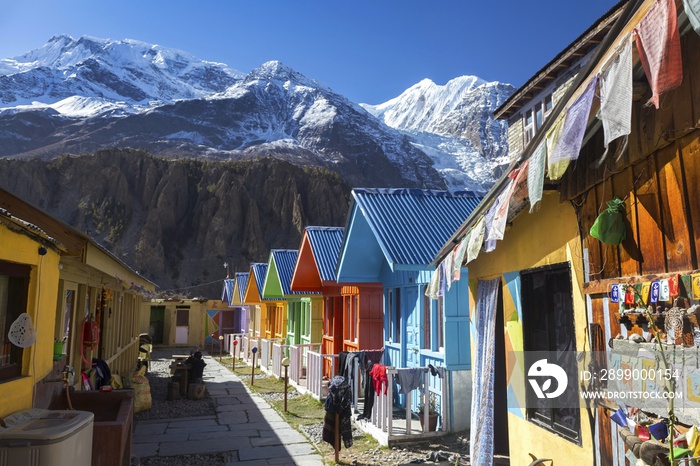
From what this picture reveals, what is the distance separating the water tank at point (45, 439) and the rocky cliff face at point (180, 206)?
163ft

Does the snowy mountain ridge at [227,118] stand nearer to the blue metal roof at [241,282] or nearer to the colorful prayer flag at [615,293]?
the blue metal roof at [241,282]

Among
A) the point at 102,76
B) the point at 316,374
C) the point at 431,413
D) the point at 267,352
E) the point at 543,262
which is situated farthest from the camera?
the point at 102,76

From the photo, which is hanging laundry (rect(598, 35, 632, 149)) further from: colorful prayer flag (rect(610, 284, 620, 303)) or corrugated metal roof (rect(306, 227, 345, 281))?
corrugated metal roof (rect(306, 227, 345, 281))

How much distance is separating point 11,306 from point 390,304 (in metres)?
8.41

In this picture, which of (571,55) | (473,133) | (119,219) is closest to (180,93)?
(473,133)

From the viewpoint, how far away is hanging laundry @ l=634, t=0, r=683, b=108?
2.16m

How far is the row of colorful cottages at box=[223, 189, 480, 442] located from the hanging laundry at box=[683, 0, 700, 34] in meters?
7.22

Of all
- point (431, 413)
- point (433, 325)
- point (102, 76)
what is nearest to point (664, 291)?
point (431, 413)

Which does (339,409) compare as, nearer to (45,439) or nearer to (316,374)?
(45,439)

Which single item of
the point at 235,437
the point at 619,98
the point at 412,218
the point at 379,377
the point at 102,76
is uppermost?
the point at 102,76

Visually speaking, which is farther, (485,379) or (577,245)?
(485,379)

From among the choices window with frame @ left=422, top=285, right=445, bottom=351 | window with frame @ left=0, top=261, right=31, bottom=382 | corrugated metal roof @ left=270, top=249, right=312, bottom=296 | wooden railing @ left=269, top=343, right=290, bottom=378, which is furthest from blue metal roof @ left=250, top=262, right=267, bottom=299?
window with frame @ left=0, top=261, right=31, bottom=382

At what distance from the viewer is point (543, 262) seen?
490cm

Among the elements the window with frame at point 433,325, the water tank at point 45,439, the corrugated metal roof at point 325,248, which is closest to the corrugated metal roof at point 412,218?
the window with frame at point 433,325
